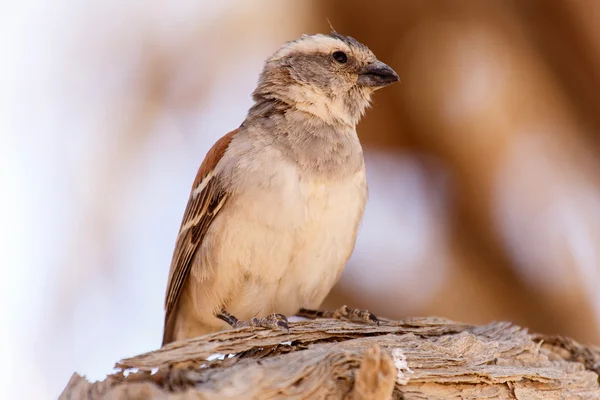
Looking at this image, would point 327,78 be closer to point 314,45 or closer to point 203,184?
point 314,45

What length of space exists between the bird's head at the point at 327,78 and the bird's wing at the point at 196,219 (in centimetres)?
47

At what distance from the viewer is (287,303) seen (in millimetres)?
4320

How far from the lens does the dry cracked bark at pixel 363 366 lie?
2723 mm

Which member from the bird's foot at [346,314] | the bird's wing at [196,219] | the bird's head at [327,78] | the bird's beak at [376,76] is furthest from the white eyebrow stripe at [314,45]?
the bird's foot at [346,314]

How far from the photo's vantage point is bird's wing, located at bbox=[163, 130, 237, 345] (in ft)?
13.8

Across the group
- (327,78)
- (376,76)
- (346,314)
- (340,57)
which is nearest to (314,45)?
(340,57)

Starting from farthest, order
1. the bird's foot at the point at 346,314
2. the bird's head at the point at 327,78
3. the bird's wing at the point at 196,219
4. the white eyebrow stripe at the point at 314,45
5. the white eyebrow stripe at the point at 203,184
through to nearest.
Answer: the white eyebrow stripe at the point at 314,45, the bird's head at the point at 327,78, the white eyebrow stripe at the point at 203,184, the bird's wing at the point at 196,219, the bird's foot at the point at 346,314

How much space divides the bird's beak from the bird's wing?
0.93 m

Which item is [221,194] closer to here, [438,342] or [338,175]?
[338,175]

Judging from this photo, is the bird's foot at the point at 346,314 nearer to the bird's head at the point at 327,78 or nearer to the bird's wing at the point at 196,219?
the bird's wing at the point at 196,219

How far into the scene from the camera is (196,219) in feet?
14.3

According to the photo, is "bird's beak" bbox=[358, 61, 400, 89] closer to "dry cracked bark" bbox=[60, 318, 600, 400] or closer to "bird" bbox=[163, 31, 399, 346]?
"bird" bbox=[163, 31, 399, 346]

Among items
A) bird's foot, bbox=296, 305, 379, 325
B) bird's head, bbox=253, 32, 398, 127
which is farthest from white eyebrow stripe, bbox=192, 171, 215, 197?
bird's foot, bbox=296, 305, 379, 325

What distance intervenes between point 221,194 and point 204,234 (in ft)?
0.98
